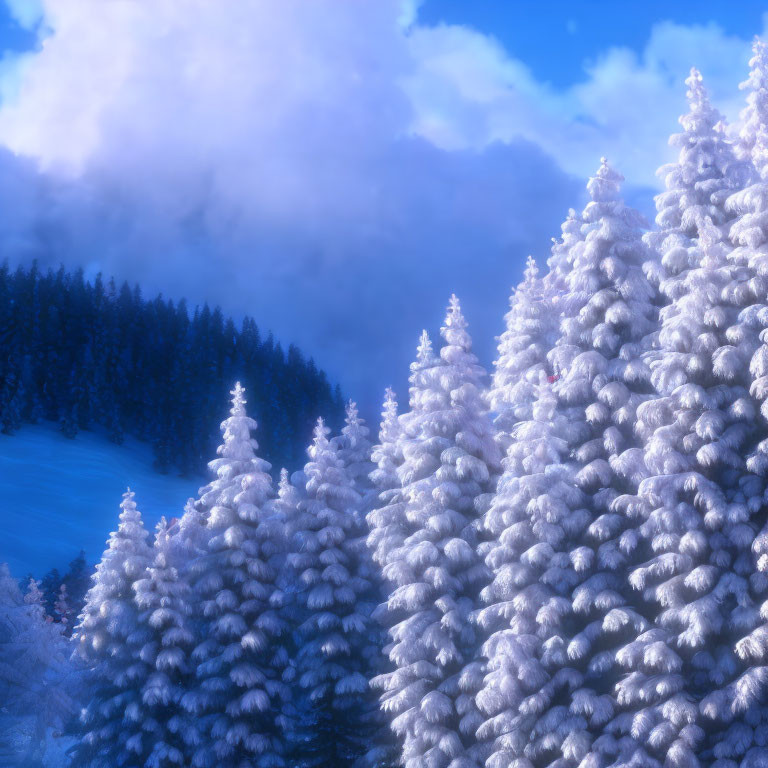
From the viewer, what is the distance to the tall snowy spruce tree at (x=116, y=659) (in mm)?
26828

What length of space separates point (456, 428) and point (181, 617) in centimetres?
1151

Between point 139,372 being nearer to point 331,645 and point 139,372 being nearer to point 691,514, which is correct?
point 331,645

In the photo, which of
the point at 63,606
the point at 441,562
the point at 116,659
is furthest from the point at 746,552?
the point at 63,606

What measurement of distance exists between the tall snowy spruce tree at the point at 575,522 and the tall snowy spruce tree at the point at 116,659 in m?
12.7

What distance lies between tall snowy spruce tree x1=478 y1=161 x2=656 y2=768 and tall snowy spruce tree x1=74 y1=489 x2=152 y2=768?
12710mm

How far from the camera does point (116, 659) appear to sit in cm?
2791

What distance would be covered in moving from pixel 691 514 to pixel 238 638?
1571 cm

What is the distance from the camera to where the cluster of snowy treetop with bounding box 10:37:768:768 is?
17719 mm

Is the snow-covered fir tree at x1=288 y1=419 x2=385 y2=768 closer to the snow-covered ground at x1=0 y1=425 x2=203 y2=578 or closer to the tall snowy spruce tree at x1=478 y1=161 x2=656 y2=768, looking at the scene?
the tall snowy spruce tree at x1=478 y1=161 x2=656 y2=768

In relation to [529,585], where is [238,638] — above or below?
above

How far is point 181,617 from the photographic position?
27.5 meters

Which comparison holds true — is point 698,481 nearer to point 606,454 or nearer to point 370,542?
point 606,454

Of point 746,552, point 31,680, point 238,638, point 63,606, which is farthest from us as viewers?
point 63,606

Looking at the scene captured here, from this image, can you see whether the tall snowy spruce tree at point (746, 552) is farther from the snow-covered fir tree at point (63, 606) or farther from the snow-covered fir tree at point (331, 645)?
the snow-covered fir tree at point (63, 606)
